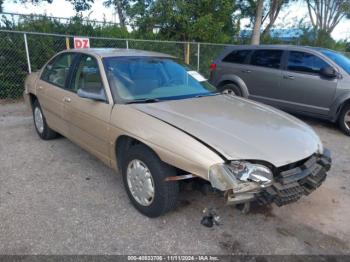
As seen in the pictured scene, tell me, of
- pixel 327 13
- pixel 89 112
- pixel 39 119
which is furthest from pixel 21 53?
pixel 327 13

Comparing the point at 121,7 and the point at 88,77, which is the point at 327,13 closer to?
the point at 121,7

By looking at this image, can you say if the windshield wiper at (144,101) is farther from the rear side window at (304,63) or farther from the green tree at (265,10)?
the green tree at (265,10)

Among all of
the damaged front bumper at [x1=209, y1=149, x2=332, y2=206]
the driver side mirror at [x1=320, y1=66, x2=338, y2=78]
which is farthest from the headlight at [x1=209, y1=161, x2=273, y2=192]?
the driver side mirror at [x1=320, y1=66, x2=338, y2=78]

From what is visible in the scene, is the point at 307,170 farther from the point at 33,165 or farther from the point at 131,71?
the point at 33,165

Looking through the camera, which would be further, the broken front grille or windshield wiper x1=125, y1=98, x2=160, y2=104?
windshield wiper x1=125, y1=98, x2=160, y2=104

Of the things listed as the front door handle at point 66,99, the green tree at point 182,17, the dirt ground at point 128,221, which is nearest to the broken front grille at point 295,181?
the dirt ground at point 128,221

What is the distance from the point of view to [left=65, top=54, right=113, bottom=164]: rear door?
327 centimetres

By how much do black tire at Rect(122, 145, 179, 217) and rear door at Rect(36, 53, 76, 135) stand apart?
1.72 metres

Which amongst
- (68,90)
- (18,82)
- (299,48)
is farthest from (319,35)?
(68,90)

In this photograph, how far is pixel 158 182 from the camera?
8.77ft

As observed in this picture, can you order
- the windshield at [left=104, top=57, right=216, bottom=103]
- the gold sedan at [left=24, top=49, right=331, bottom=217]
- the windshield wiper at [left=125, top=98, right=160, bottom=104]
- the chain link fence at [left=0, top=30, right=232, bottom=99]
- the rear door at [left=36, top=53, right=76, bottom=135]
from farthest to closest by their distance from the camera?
the chain link fence at [left=0, top=30, right=232, bottom=99]
the rear door at [left=36, top=53, right=76, bottom=135]
the windshield at [left=104, top=57, right=216, bottom=103]
the windshield wiper at [left=125, top=98, right=160, bottom=104]
the gold sedan at [left=24, top=49, right=331, bottom=217]

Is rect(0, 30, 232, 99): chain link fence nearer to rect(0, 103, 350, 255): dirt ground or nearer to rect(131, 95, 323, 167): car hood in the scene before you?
rect(131, 95, 323, 167): car hood

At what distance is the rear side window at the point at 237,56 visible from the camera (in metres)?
7.49

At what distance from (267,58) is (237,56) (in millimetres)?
839
